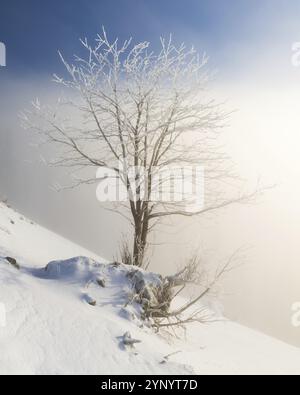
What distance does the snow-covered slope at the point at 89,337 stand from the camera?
136 inches

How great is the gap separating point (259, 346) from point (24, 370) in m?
4.18

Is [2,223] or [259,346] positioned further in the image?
[2,223]

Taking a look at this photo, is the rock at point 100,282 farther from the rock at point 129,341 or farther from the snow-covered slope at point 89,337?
the rock at point 129,341

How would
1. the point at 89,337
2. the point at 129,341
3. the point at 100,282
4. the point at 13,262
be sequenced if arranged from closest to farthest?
the point at 89,337 → the point at 129,341 → the point at 100,282 → the point at 13,262

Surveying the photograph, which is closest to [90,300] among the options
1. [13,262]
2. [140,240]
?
[13,262]

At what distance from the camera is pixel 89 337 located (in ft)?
12.8

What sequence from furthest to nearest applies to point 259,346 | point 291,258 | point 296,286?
point 291,258, point 296,286, point 259,346

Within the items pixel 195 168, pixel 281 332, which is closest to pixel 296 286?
pixel 281 332

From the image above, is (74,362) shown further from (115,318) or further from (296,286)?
(296,286)

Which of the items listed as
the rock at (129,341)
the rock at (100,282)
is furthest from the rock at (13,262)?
the rock at (129,341)

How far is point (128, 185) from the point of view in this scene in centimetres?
737

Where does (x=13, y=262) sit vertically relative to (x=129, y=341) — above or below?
above

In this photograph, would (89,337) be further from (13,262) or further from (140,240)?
(140,240)
